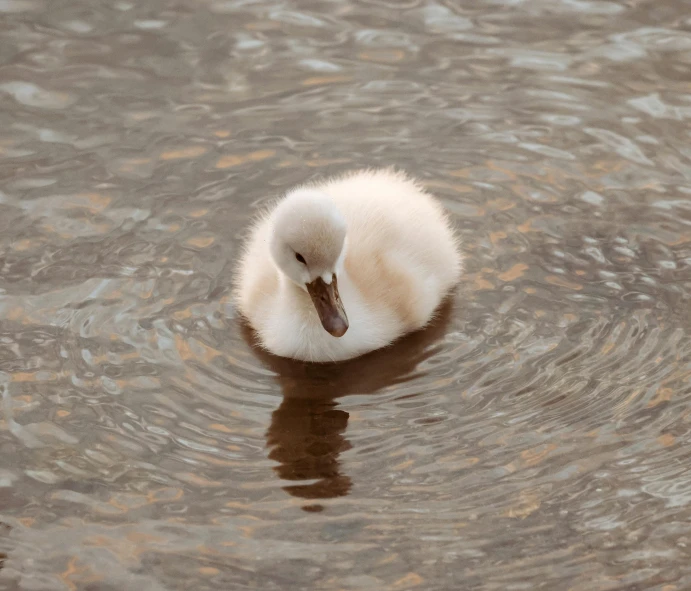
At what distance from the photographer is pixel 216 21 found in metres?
6.41

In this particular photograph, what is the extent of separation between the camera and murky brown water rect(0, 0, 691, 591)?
3469mm

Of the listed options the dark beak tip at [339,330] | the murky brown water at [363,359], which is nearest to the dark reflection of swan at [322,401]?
the murky brown water at [363,359]

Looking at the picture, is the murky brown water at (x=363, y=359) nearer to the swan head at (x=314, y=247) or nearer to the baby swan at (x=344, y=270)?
the baby swan at (x=344, y=270)

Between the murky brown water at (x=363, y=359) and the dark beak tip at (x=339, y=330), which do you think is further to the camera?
the dark beak tip at (x=339, y=330)

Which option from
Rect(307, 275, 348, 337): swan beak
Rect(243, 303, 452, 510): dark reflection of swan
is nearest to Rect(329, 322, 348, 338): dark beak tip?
Rect(307, 275, 348, 337): swan beak

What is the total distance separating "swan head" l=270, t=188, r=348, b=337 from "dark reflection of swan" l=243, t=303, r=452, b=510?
0.20 m

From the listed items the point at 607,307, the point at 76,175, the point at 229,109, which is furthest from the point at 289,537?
the point at 229,109

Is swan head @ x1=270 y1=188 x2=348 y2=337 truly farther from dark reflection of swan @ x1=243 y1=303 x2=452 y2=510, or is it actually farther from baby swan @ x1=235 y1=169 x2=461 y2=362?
dark reflection of swan @ x1=243 y1=303 x2=452 y2=510

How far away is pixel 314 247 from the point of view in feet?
13.2

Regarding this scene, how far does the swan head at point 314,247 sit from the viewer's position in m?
4.01

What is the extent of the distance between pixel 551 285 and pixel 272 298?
0.99 metres

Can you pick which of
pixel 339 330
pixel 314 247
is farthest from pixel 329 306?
pixel 314 247

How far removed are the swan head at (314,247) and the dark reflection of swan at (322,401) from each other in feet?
0.64

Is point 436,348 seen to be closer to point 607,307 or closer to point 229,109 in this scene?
point 607,307
